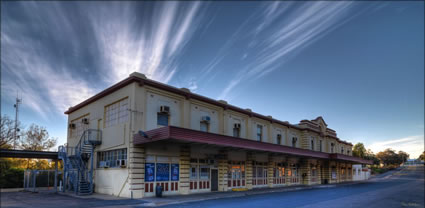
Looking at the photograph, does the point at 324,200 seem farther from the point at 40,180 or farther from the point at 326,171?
the point at 326,171

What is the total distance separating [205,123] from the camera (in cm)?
2619

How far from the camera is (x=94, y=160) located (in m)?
24.8

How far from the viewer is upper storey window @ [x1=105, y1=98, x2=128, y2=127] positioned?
21.9 m

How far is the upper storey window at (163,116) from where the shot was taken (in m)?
22.0

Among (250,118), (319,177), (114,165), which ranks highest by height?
(250,118)

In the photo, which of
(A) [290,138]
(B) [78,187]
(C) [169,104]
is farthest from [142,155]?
(A) [290,138]

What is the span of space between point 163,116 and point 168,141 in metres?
2.93

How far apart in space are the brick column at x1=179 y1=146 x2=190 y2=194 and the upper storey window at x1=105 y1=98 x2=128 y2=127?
201 inches

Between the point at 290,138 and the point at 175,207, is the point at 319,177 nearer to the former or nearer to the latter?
the point at 290,138

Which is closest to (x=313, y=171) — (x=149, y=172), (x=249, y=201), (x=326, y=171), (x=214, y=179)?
(x=326, y=171)

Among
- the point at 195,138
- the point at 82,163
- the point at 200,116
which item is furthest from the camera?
the point at 200,116

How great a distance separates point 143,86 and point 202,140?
580 centimetres

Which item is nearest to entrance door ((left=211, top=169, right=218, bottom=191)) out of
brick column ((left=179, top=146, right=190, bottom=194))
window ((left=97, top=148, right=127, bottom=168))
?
brick column ((left=179, top=146, right=190, bottom=194))

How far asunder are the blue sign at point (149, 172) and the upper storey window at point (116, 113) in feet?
12.3
